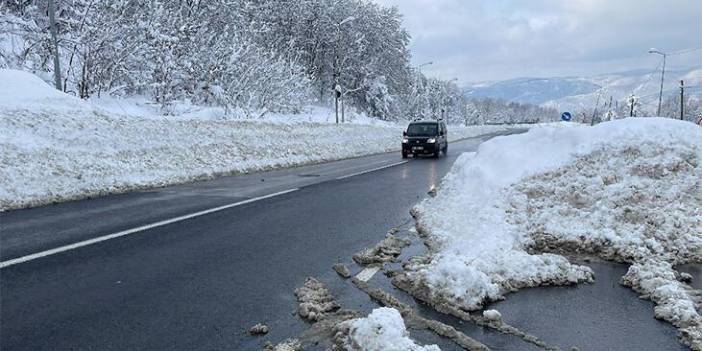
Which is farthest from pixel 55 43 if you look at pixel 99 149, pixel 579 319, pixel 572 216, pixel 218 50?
pixel 579 319

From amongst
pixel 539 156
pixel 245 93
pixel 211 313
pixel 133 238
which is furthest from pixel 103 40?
pixel 211 313

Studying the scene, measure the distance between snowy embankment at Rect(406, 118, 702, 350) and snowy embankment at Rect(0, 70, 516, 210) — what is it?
8256 millimetres

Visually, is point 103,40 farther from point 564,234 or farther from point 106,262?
point 564,234

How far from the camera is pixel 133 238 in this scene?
23.6 feet

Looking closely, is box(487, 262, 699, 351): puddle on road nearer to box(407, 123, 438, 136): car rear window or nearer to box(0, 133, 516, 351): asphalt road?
box(0, 133, 516, 351): asphalt road

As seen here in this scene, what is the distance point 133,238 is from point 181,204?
3214 millimetres

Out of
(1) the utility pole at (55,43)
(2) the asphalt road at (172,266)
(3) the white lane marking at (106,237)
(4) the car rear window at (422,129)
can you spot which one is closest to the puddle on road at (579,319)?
(2) the asphalt road at (172,266)

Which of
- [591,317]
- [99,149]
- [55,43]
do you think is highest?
[55,43]

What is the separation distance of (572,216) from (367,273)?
347 cm

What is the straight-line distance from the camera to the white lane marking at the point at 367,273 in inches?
217

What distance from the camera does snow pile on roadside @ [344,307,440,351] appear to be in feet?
11.3

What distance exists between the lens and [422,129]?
27.5 metres

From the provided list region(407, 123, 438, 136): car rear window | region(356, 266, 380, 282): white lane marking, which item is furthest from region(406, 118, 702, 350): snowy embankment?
region(407, 123, 438, 136): car rear window

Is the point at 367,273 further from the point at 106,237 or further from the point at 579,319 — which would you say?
the point at 106,237
